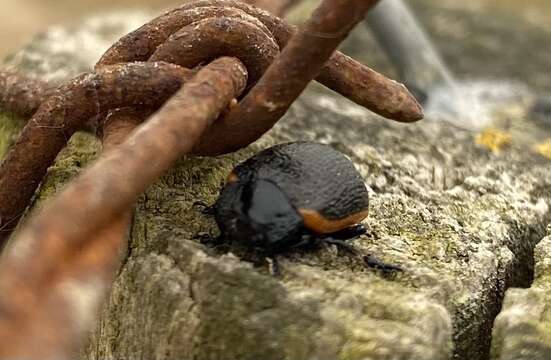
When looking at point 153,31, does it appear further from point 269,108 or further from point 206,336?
point 206,336

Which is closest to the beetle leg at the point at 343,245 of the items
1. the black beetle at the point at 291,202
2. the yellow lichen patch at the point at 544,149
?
the black beetle at the point at 291,202

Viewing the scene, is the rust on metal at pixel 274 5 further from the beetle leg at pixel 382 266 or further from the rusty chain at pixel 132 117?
the beetle leg at pixel 382 266

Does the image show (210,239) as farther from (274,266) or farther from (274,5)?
(274,5)

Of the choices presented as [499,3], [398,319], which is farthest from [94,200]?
[499,3]

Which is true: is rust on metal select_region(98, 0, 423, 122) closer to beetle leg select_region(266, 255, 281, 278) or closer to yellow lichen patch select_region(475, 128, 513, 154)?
beetle leg select_region(266, 255, 281, 278)

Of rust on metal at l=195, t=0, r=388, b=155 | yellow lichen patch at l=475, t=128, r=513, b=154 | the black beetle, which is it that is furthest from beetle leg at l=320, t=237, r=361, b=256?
yellow lichen patch at l=475, t=128, r=513, b=154
